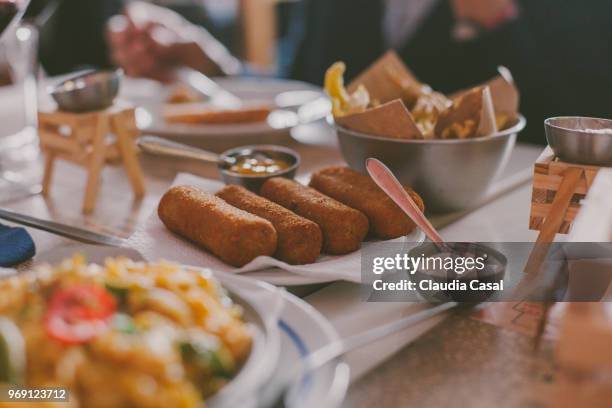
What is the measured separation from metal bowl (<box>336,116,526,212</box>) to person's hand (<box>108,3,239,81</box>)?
132 cm

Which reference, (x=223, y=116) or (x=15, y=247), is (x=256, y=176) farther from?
(x=223, y=116)

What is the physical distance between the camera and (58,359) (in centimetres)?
54

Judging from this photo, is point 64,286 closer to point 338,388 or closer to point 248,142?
point 338,388

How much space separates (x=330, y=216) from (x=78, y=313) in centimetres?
47

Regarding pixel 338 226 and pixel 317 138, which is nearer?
pixel 338 226

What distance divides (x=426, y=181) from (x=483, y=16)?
52.9 inches

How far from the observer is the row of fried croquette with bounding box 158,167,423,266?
0.91 metres

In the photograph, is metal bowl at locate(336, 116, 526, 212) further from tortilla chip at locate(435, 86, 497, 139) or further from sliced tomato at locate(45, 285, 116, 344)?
sliced tomato at locate(45, 285, 116, 344)

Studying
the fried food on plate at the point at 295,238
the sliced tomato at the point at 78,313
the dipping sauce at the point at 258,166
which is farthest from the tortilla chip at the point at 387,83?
the sliced tomato at the point at 78,313

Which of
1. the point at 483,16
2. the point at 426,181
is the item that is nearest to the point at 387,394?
the point at 426,181

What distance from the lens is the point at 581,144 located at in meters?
0.86

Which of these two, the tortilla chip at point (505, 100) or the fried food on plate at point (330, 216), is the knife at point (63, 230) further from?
the tortilla chip at point (505, 100)

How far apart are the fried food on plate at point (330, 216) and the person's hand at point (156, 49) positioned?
1.40 meters

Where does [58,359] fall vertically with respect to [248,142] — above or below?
above
